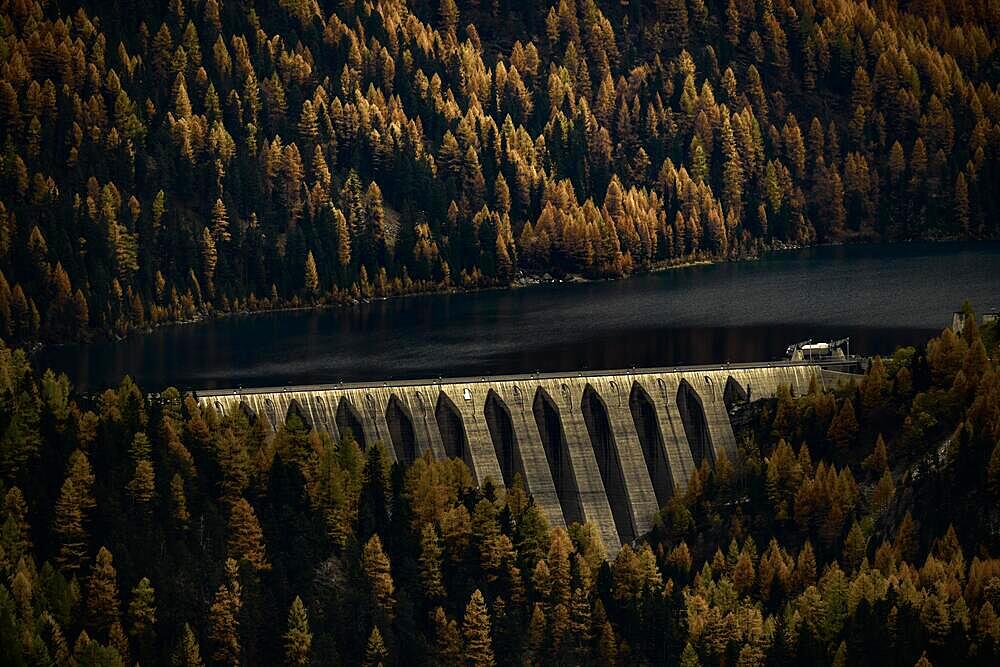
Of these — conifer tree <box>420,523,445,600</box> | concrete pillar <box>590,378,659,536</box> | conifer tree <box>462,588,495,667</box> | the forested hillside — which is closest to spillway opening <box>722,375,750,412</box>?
the forested hillside

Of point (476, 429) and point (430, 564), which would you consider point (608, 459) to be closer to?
point (476, 429)

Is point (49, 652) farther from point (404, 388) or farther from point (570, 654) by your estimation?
point (404, 388)

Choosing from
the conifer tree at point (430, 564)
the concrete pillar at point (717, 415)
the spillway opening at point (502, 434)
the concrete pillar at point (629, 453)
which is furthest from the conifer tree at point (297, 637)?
the concrete pillar at point (717, 415)

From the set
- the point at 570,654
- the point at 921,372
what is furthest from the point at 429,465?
the point at 921,372

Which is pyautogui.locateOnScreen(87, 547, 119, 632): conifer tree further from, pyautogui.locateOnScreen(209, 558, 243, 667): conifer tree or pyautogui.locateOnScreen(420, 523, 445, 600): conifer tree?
pyautogui.locateOnScreen(420, 523, 445, 600): conifer tree

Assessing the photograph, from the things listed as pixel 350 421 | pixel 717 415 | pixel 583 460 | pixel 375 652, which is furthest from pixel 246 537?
pixel 717 415

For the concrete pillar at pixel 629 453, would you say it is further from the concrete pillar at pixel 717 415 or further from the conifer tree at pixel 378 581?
the conifer tree at pixel 378 581
